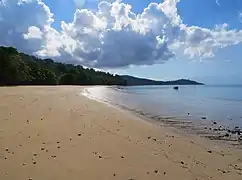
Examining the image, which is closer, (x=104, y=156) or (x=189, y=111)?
(x=104, y=156)

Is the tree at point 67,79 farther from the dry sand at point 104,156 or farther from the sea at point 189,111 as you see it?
the dry sand at point 104,156

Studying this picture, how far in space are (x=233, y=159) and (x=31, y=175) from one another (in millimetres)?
5589

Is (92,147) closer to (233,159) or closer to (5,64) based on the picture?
(233,159)

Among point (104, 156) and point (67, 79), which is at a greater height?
point (67, 79)

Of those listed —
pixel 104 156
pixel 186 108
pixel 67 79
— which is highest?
pixel 67 79

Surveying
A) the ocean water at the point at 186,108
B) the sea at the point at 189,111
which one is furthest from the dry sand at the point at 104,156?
the ocean water at the point at 186,108

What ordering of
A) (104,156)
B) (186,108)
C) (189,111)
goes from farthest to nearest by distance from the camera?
(186,108)
(189,111)
(104,156)

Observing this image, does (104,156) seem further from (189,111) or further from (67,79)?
(67,79)

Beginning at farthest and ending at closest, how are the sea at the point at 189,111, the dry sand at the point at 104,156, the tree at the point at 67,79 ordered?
the tree at the point at 67,79
the sea at the point at 189,111
the dry sand at the point at 104,156

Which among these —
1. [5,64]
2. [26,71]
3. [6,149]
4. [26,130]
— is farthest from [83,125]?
[26,71]

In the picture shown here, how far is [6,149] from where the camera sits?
749 cm

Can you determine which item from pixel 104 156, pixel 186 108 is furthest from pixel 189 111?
pixel 104 156

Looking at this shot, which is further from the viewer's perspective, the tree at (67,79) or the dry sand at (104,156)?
the tree at (67,79)

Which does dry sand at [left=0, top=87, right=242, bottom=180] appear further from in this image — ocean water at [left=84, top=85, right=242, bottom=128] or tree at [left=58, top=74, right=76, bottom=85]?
tree at [left=58, top=74, right=76, bottom=85]
